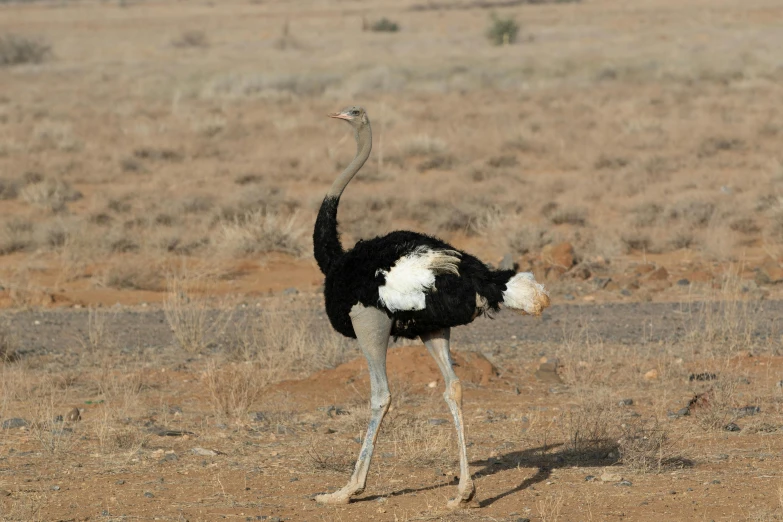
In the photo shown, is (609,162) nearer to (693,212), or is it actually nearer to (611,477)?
(693,212)

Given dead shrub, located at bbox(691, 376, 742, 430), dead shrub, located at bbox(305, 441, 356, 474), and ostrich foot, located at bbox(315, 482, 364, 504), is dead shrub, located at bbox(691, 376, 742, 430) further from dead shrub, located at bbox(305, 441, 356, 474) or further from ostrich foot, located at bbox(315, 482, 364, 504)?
ostrich foot, located at bbox(315, 482, 364, 504)

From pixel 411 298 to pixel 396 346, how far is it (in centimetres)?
435

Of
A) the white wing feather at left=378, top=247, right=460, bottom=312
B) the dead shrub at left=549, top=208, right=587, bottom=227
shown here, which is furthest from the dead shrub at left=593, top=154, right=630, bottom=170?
the white wing feather at left=378, top=247, right=460, bottom=312

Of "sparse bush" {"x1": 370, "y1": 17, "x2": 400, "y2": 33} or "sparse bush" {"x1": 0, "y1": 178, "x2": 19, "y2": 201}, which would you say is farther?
"sparse bush" {"x1": 370, "y1": 17, "x2": 400, "y2": 33}

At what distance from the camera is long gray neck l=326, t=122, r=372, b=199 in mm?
5945

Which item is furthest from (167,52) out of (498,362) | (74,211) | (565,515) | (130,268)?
(565,515)

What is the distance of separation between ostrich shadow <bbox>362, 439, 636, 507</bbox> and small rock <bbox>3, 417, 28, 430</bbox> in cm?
288

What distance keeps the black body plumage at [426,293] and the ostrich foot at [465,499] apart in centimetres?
77

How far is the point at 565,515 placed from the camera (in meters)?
5.40

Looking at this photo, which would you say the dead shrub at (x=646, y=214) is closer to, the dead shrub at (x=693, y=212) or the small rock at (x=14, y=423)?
the dead shrub at (x=693, y=212)

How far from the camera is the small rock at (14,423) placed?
24.2 ft

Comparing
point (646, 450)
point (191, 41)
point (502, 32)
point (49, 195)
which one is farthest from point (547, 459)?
point (191, 41)

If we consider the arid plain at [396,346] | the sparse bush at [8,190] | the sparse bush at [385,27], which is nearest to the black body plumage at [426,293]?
the arid plain at [396,346]

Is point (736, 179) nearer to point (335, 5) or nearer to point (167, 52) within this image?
point (167, 52)
